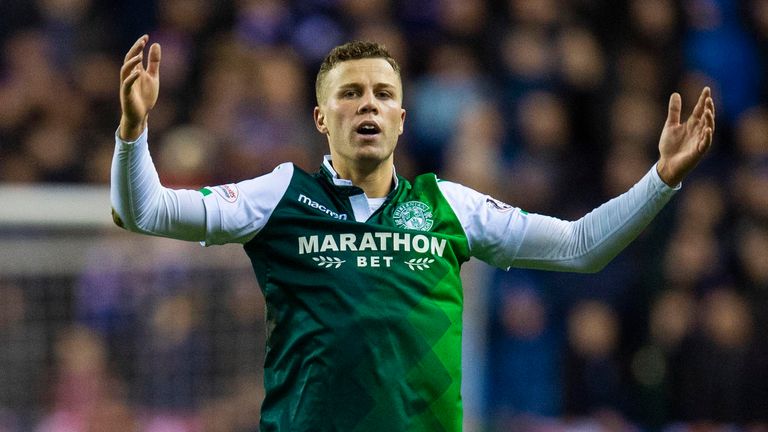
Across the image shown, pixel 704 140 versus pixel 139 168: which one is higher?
pixel 704 140

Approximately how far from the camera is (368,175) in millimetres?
5301

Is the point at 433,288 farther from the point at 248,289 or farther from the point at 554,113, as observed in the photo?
the point at 554,113

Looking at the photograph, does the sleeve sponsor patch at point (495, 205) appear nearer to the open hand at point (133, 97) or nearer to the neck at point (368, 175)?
the neck at point (368, 175)

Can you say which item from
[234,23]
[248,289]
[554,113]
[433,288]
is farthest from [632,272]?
[433,288]

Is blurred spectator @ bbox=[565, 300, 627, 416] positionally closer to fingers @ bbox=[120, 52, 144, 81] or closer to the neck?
the neck

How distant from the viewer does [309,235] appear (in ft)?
16.6

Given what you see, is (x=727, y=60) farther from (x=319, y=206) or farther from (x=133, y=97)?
(x=133, y=97)

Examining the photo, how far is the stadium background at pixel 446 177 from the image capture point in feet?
29.5

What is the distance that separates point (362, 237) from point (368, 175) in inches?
12.6

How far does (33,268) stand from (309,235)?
432 centimetres

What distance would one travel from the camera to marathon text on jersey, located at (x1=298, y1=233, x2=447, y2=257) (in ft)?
16.6

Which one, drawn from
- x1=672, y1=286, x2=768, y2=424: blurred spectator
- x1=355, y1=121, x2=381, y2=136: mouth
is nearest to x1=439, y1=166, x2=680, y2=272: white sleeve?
x1=355, y1=121, x2=381, y2=136: mouth

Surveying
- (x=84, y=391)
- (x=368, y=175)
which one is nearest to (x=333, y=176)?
(x=368, y=175)

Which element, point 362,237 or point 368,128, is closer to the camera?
point 362,237
